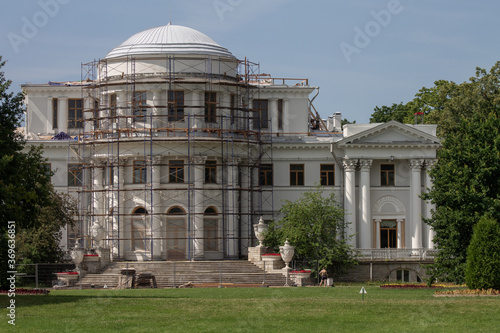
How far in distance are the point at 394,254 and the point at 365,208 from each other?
14.3ft

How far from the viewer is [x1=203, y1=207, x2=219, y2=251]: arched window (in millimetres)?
66250

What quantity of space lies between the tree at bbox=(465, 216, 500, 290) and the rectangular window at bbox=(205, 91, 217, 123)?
3077 cm

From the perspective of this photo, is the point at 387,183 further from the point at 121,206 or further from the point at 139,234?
the point at 121,206

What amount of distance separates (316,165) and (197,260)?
1259 cm

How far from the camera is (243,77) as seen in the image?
6994 cm

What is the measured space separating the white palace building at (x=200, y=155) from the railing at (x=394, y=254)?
21 cm

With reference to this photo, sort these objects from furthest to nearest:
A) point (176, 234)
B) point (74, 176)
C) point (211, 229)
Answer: point (74, 176) → point (211, 229) → point (176, 234)

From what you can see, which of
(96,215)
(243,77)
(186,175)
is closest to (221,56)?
(243,77)

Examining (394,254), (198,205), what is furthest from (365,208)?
(198,205)

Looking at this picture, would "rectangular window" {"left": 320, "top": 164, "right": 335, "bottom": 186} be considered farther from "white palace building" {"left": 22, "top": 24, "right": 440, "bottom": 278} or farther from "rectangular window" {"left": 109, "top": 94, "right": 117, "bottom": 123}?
"rectangular window" {"left": 109, "top": 94, "right": 117, "bottom": 123}

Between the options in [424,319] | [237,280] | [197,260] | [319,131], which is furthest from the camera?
[319,131]

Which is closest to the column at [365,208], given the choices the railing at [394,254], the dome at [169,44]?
the railing at [394,254]

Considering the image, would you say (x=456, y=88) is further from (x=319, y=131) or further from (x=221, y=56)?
(x=221, y=56)

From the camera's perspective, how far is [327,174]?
234ft
